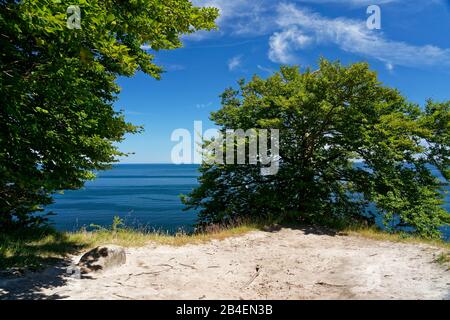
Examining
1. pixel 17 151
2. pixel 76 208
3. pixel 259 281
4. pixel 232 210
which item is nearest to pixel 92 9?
pixel 17 151

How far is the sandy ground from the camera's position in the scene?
7.59m

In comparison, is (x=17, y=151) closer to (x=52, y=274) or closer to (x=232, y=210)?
(x=52, y=274)

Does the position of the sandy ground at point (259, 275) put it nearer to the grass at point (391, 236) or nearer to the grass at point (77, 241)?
the grass at point (77, 241)

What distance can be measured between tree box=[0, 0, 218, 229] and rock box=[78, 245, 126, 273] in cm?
229

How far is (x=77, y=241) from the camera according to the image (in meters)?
12.3

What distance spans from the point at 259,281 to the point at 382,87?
37.3ft

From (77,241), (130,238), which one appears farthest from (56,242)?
(130,238)

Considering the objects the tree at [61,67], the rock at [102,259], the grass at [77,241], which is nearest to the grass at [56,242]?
the grass at [77,241]

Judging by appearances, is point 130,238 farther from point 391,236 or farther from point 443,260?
point 391,236

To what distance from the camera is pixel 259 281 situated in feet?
30.2

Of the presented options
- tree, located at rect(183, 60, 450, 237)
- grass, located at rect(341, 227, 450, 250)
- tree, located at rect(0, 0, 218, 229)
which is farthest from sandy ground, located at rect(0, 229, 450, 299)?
tree, located at rect(183, 60, 450, 237)

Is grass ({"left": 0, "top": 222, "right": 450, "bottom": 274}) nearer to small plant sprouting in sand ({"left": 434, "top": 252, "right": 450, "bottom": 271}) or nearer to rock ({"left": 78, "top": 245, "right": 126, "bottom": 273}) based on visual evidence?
small plant sprouting in sand ({"left": 434, "top": 252, "right": 450, "bottom": 271})

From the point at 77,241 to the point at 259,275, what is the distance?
694cm

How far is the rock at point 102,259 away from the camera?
9.01 metres
